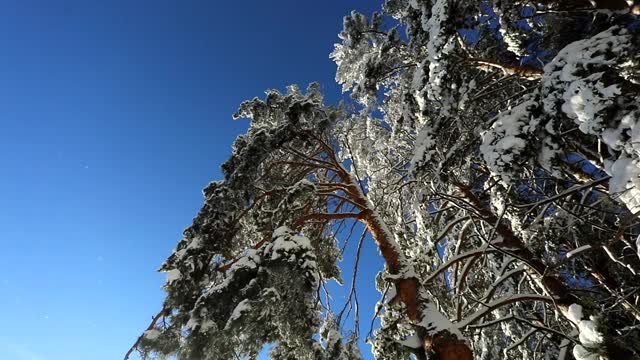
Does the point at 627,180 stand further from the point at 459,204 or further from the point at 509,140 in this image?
the point at 459,204

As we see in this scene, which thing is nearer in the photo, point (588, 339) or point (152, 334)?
point (588, 339)

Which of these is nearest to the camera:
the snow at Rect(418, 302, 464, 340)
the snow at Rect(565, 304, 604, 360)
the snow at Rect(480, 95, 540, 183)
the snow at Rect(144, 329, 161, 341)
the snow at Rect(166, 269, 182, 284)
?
the snow at Rect(480, 95, 540, 183)

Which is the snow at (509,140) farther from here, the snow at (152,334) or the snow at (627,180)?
the snow at (152,334)

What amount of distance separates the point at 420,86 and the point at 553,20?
3339mm

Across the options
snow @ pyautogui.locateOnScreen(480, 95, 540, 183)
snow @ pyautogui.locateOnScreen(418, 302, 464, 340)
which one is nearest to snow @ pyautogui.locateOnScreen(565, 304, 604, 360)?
snow @ pyautogui.locateOnScreen(418, 302, 464, 340)

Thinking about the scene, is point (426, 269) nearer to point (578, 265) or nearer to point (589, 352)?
point (578, 265)

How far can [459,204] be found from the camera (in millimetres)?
5629

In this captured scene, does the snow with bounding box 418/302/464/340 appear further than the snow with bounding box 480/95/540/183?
Yes

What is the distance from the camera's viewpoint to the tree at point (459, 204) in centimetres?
341

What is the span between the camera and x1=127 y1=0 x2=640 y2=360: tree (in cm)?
341

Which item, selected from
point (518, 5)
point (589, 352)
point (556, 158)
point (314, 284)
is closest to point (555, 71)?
point (556, 158)

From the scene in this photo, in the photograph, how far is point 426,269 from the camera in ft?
25.6

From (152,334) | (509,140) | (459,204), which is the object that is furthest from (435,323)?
(152,334)

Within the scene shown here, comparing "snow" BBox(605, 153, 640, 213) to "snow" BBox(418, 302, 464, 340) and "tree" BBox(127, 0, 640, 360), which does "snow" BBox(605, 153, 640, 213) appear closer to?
"tree" BBox(127, 0, 640, 360)
